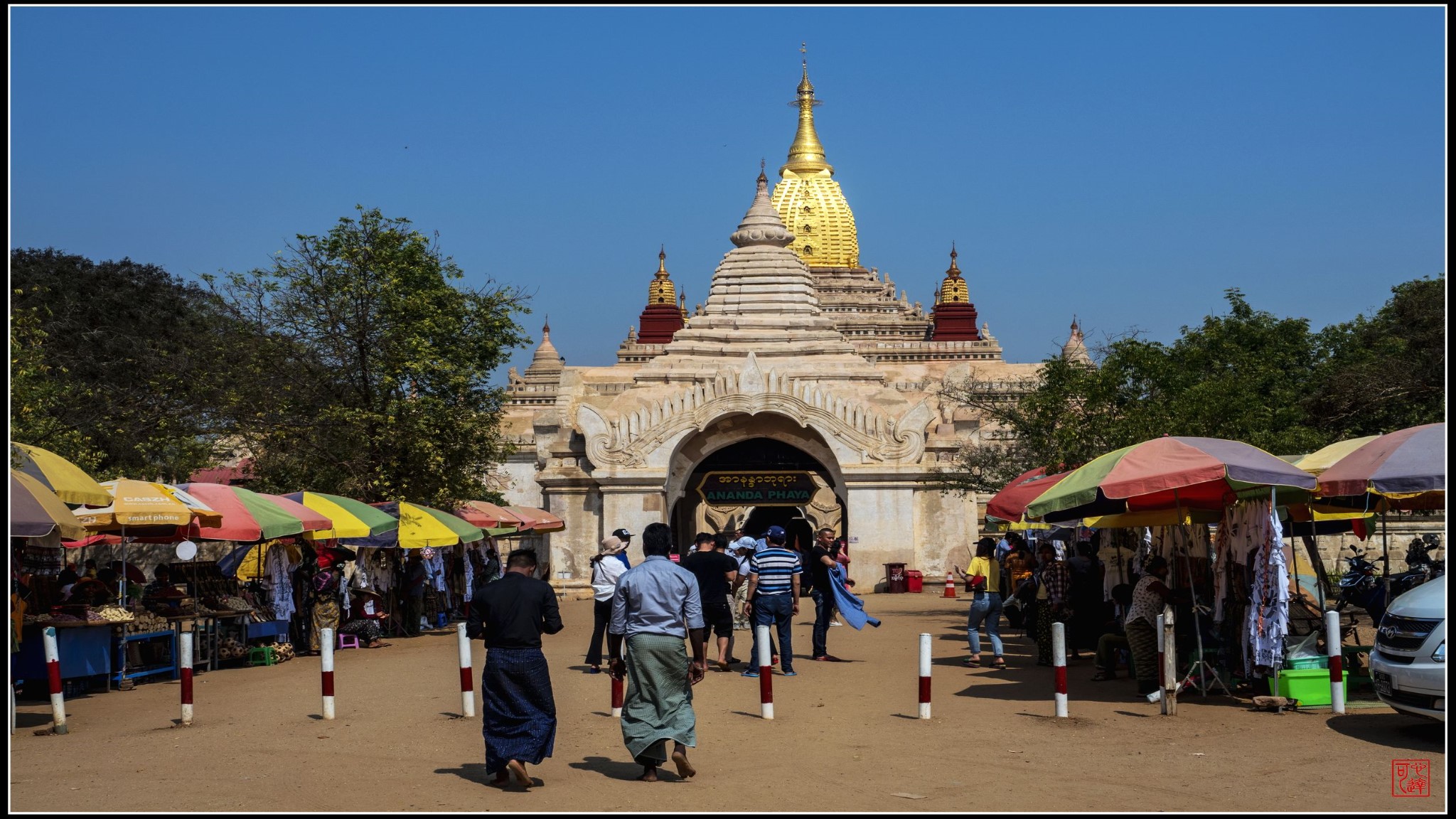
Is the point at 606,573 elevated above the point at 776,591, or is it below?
above

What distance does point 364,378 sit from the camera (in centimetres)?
2642

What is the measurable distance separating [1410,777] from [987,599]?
7683 millimetres

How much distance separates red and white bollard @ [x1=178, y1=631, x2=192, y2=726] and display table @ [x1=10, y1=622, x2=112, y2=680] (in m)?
2.46

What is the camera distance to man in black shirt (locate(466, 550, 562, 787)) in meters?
9.73

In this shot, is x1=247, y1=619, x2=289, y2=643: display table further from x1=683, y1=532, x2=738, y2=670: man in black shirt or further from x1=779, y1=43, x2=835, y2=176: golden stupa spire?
x1=779, y1=43, x2=835, y2=176: golden stupa spire

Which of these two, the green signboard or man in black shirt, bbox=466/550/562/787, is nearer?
man in black shirt, bbox=466/550/562/787

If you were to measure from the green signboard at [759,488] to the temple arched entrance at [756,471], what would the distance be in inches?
0.6

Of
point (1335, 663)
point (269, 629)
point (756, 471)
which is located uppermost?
point (756, 471)

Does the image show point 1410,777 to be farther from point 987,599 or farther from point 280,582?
point 280,582

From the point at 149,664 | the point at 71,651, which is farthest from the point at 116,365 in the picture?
the point at 71,651

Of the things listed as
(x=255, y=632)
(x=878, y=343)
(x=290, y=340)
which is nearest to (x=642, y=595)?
(x=255, y=632)

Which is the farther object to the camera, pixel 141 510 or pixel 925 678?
pixel 141 510

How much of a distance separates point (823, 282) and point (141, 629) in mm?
43104

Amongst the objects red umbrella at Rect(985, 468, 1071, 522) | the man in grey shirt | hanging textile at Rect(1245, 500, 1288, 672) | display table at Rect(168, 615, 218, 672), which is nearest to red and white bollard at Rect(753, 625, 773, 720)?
the man in grey shirt
